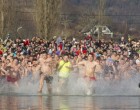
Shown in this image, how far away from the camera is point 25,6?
8488 cm

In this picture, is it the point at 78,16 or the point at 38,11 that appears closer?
the point at 38,11

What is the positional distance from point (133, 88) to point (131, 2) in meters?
96.9

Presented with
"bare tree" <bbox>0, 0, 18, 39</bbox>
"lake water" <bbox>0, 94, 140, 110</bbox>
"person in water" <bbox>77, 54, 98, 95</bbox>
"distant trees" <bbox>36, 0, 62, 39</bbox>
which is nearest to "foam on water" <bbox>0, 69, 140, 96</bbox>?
"person in water" <bbox>77, 54, 98, 95</bbox>

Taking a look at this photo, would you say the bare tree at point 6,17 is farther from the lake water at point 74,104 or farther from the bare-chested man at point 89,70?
the lake water at point 74,104

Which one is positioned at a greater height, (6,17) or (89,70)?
(6,17)

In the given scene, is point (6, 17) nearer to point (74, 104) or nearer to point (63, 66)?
point (63, 66)

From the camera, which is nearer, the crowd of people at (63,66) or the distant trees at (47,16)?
the crowd of people at (63,66)

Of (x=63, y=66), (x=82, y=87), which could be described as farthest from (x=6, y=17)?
(x=82, y=87)

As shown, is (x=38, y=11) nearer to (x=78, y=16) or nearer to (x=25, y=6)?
(x=25, y=6)

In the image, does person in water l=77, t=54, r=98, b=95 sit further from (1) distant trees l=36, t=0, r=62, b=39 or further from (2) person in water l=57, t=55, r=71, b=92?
(1) distant trees l=36, t=0, r=62, b=39

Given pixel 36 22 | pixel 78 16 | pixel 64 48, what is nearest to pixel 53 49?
pixel 64 48

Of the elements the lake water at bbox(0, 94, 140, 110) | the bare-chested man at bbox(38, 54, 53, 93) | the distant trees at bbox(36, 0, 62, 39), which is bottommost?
the lake water at bbox(0, 94, 140, 110)

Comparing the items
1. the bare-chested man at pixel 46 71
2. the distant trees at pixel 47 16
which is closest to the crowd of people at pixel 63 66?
the bare-chested man at pixel 46 71

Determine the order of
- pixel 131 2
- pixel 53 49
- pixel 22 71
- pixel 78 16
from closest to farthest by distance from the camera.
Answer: pixel 22 71 < pixel 53 49 < pixel 78 16 < pixel 131 2
